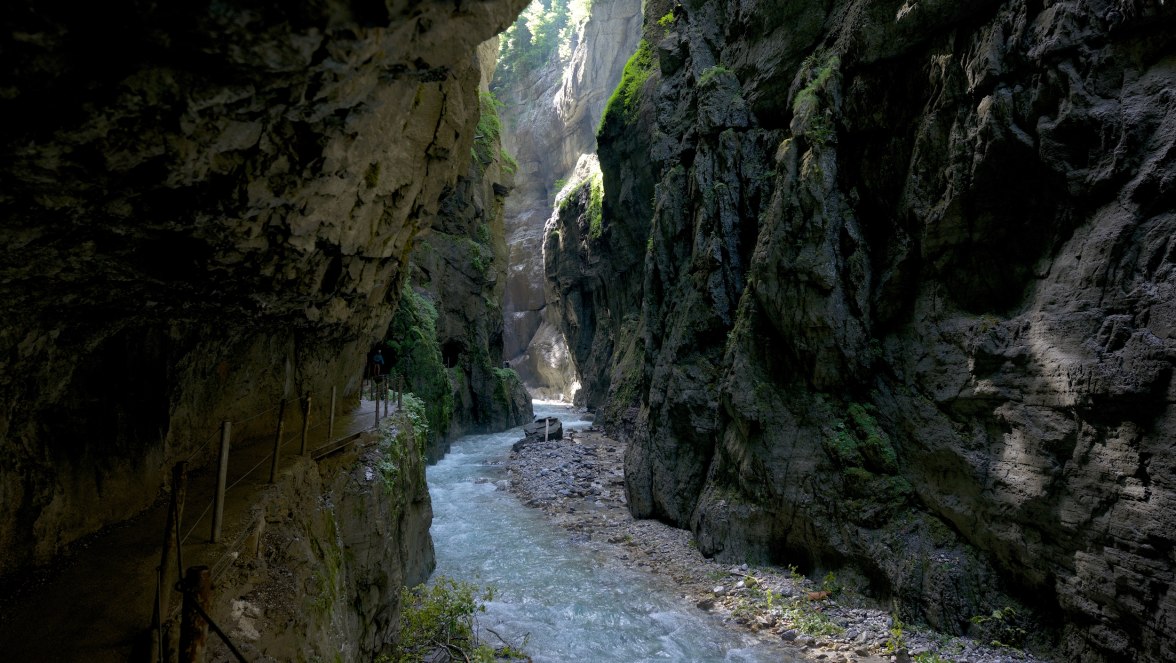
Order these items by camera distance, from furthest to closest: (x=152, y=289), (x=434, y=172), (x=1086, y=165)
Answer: (x=434, y=172) → (x=1086, y=165) → (x=152, y=289)

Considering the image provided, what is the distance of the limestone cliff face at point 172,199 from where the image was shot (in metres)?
2.90

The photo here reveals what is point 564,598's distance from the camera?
34.4 ft

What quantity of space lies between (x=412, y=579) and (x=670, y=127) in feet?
44.0

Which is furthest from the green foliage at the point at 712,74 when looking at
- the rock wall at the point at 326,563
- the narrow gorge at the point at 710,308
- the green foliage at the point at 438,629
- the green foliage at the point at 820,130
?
the green foliage at the point at 438,629

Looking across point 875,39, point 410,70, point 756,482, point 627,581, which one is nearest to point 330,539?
point 410,70

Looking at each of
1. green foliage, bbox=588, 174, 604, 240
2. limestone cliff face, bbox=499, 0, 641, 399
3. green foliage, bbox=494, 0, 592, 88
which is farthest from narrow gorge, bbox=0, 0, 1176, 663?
green foliage, bbox=494, 0, 592, 88

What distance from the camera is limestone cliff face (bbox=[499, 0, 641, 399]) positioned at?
51.8m

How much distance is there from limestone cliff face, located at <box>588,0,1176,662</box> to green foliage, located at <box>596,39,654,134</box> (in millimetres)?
11193

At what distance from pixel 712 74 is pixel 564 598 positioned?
12.5 metres

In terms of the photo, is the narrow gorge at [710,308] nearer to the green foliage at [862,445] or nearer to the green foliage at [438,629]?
the green foliage at [862,445]

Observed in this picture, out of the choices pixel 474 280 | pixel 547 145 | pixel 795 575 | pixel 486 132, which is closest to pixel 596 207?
pixel 486 132

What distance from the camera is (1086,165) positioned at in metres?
7.03

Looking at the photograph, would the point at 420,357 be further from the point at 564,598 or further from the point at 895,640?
the point at 895,640

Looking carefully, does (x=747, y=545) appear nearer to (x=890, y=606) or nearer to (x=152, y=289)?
(x=890, y=606)
